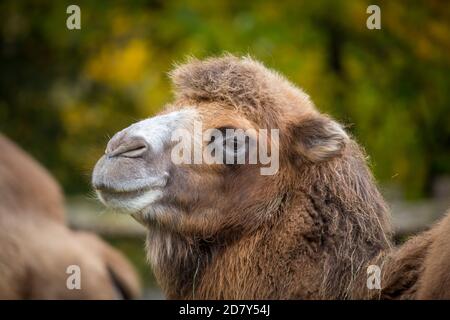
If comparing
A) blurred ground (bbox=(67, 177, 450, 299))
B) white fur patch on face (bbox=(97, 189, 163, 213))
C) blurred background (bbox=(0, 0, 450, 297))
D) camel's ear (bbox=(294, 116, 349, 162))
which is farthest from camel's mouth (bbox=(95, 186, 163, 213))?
blurred ground (bbox=(67, 177, 450, 299))

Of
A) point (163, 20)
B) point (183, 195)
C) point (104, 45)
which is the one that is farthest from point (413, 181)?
point (183, 195)

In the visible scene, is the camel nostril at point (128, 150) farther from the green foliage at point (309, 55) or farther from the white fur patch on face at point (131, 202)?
the green foliage at point (309, 55)

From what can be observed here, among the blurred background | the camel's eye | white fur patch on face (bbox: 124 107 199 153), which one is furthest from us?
the blurred background

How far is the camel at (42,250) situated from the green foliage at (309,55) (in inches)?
52.0

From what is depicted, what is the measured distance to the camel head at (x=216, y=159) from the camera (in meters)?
5.41

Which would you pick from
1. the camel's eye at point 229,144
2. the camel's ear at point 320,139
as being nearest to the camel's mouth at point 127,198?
the camel's eye at point 229,144

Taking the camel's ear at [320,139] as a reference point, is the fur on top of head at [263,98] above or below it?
above

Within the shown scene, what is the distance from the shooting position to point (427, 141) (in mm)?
11219

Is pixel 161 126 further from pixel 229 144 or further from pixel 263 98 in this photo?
pixel 263 98

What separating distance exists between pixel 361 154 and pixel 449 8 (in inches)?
211

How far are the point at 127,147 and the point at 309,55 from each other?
6559mm

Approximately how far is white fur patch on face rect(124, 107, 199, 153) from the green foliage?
4.11m

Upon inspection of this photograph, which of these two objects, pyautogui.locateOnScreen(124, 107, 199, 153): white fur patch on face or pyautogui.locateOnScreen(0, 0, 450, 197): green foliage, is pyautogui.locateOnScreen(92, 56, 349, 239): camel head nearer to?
pyautogui.locateOnScreen(124, 107, 199, 153): white fur patch on face

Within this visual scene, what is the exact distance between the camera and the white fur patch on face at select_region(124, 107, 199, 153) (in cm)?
548
